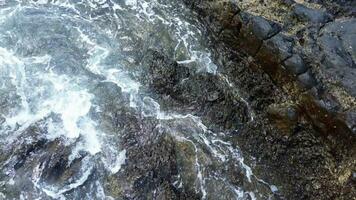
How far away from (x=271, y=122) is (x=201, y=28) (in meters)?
4.03

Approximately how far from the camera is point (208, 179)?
1105 cm

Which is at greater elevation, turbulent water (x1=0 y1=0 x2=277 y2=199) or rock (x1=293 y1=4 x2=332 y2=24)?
rock (x1=293 y1=4 x2=332 y2=24)

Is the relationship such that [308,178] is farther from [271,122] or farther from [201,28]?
[201,28]

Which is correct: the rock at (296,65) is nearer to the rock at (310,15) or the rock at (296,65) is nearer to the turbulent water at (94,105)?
the rock at (310,15)

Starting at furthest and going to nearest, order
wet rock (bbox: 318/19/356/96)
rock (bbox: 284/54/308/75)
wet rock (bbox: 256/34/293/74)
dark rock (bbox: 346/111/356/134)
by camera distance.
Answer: wet rock (bbox: 256/34/293/74) < rock (bbox: 284/54/308/75) < wet rock (bbox: 318/19/356/96) < dark rock (bbox: 346/111/356/134)

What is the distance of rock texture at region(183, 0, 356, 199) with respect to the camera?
36.8ft

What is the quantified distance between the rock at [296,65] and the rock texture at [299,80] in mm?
28

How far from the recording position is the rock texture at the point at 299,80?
11.2 metres

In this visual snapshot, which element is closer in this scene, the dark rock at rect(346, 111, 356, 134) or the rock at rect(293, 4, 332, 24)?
the dark rock at rect(346, 111, 356, 134)

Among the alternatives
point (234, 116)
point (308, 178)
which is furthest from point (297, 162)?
point (234, 116)

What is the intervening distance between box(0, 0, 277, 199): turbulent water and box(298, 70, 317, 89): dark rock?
5.85ft

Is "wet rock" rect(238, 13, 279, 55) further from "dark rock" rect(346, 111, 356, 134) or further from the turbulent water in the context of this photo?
"dark rock" rect(346, 111, 356, 134)

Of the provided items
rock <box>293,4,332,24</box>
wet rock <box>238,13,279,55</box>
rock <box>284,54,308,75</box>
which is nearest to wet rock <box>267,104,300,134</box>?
rock <box>284,54,308,75</box>

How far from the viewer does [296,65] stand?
12062 mm
